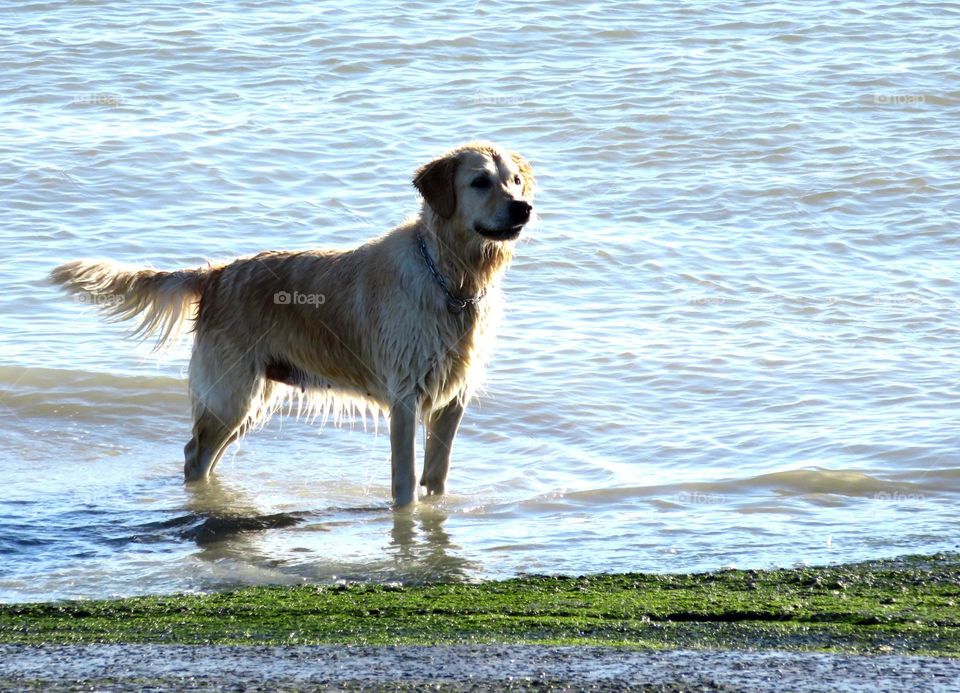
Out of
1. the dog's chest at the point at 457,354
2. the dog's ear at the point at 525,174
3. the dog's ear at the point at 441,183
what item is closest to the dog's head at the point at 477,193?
the dog's ear at the point at 441,183

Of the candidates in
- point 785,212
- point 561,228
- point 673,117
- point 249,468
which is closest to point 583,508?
point 249,468

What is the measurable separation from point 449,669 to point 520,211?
10.3ft

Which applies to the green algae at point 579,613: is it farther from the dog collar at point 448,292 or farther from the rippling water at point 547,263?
the dog collar at point 448,292

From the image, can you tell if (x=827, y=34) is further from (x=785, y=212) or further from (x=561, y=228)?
(x=561, y=228)

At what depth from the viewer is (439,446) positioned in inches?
302

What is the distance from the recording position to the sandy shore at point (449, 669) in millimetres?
4156

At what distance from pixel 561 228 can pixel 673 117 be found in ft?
12.6

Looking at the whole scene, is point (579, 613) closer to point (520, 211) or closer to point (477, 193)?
point (520, 211)

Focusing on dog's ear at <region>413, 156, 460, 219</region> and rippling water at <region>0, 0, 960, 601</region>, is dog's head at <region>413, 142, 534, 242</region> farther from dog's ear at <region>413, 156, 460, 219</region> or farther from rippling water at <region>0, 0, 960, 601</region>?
rippling water at <region>0, 0, 960, 601</region>

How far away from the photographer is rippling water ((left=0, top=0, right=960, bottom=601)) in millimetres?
7027

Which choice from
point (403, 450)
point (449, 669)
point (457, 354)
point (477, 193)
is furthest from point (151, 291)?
point (449, 669)

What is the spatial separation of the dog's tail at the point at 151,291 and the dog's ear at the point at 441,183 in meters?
1.60

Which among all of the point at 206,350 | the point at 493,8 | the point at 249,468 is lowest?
the point at 249,468

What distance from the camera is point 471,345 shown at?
290 inches
